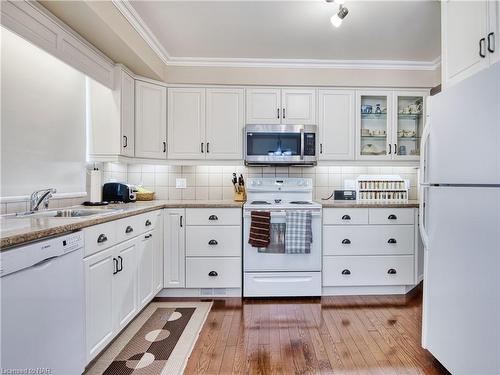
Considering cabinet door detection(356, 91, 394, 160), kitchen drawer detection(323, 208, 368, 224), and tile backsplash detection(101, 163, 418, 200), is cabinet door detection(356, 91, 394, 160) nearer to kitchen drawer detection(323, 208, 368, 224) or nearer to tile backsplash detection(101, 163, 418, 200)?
tile backsplash detection(101, 163, 418, 200)

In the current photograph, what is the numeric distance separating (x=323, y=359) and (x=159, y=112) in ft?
8.67

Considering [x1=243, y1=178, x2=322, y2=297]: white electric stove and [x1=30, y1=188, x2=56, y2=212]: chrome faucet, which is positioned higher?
[x1=30, y1=188, x2=56, y2=212]: chrome faucet

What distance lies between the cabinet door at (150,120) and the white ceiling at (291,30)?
43 cm

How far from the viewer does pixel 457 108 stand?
1449 mm

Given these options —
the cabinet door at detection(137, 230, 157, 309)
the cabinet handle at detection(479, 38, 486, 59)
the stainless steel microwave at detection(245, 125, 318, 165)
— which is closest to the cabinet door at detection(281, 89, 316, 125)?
the stainless steel microwave at detection(245, 125, 318, 165)

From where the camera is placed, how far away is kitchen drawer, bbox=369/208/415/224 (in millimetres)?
2746

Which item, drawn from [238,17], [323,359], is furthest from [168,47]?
[323,359]

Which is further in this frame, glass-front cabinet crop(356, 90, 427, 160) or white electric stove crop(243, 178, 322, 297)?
glass-front cabinet crop(356, 90, 427, 160)

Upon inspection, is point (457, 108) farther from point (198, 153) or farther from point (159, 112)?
point (159, 112)

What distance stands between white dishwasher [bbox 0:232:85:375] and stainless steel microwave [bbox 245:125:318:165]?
1888 millimetres

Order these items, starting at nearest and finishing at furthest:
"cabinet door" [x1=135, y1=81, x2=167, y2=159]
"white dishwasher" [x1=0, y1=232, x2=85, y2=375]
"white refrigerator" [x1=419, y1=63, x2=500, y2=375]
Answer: "white dishwasher" [x1=0, y1=232, x2=85, y2=375] → "white refrigerator" [x1=419, y1=63, x2=500, y2=375] → "cabinet door" [x1=135, y1=81, x2=167, y2=159]

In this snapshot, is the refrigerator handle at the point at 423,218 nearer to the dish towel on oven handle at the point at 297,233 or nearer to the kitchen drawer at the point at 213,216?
the dish towel on oven handle at the point at 297,233

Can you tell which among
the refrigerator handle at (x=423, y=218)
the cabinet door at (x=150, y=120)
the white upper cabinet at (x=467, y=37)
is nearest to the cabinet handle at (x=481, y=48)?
the white upper cabinet at (x=467, y=37)

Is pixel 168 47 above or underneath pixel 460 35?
above
